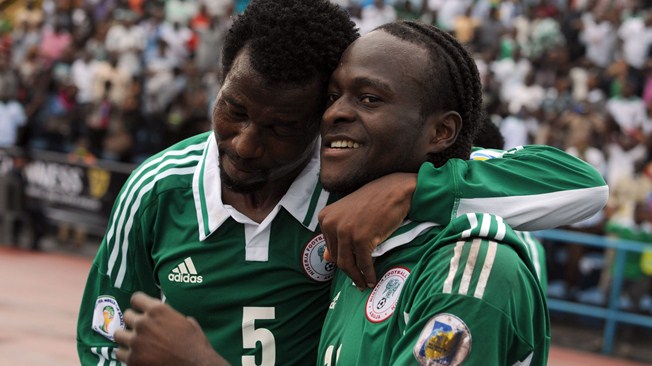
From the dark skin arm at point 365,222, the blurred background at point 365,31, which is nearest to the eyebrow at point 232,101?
the dark skin arm at point 365,222

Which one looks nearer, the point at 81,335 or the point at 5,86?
the point at 81,335

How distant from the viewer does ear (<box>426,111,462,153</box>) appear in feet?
8.55

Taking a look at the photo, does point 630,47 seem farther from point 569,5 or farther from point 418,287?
point 418,287

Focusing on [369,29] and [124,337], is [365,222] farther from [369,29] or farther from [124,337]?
[369,29]

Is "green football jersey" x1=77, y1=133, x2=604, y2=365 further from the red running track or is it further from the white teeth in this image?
the red running track

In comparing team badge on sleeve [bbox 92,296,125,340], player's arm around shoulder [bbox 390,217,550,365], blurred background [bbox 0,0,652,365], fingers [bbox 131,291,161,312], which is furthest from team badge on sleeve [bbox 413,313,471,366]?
blurred background [bbox 0,0,652,365]

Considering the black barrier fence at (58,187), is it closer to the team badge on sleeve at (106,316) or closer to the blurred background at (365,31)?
the blurred background at (365,31)

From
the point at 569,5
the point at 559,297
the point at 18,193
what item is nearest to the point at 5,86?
the point at 18,193

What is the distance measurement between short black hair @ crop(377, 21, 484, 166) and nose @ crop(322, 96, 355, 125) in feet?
0.63

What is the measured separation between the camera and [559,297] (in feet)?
33.4

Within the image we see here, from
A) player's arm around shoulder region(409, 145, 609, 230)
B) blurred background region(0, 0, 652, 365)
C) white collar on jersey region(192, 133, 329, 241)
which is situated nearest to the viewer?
player's arm around shoulder region(409, 145, 609, 230)

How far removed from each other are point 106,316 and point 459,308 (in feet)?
4.43

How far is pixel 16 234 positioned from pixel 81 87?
3.67 meters

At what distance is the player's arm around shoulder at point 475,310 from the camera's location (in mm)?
2113
